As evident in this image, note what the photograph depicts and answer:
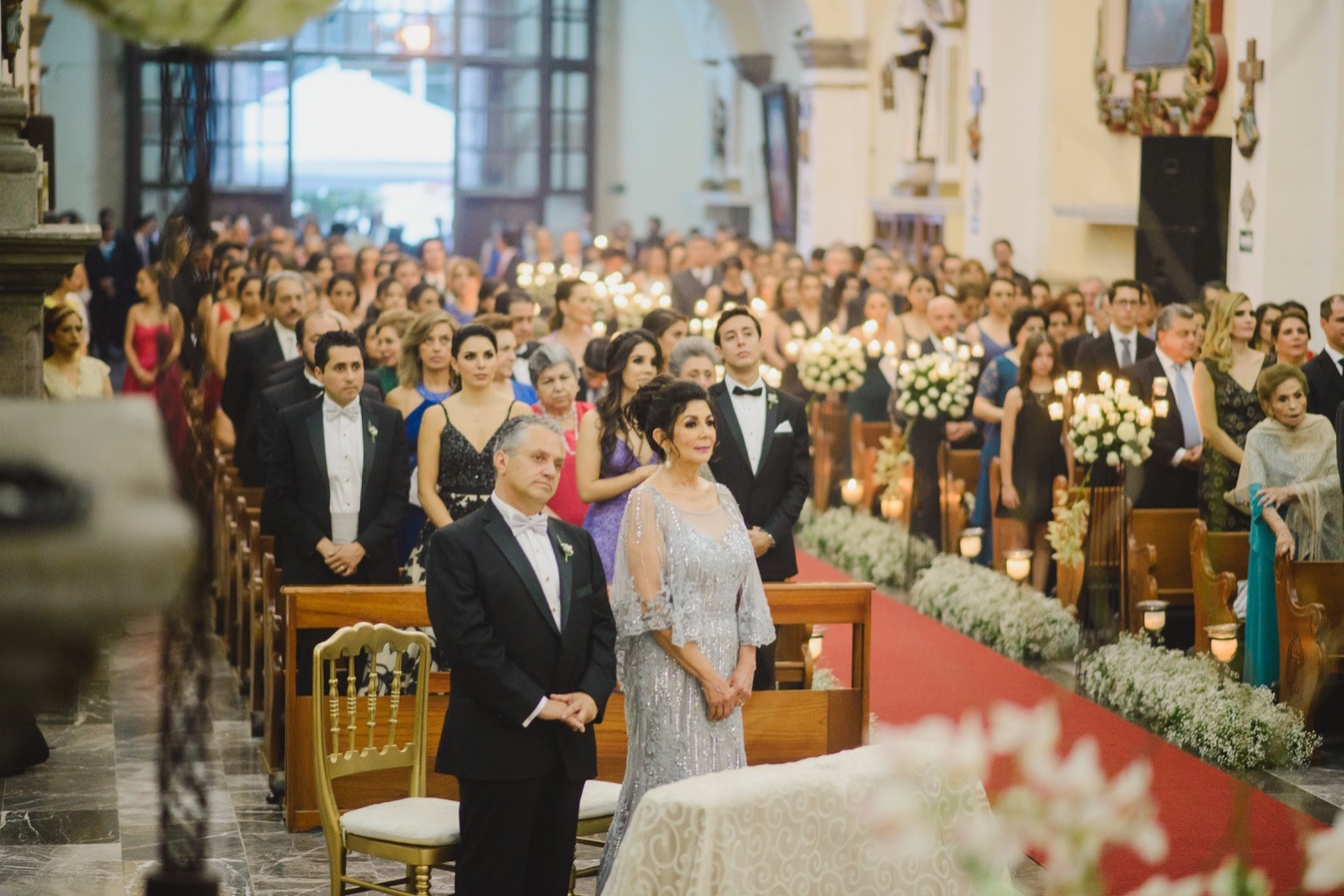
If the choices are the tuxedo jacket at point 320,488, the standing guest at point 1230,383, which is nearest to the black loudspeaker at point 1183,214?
the standing guest at point 1230,383

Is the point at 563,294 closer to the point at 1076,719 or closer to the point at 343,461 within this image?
the point at 343,461

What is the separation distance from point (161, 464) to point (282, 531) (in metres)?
6.26

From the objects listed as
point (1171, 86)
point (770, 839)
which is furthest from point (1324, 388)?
point (1171, 86)

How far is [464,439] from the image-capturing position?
6895 mm

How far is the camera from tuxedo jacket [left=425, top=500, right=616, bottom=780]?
447cm

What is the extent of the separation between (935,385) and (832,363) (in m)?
1.25

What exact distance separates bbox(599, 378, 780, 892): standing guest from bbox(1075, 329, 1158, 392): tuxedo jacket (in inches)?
215

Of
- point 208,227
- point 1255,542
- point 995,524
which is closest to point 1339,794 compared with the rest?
point 1255,542

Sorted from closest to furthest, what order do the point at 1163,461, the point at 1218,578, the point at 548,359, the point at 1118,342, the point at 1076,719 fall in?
the point at 548,359 → the point at 1218,578 → the point at 1076,719 → the point at 1163,461 → the point at 1118,342

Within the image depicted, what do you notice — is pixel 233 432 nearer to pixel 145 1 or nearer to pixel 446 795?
pixel 446 795

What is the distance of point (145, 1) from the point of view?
0.78 meters

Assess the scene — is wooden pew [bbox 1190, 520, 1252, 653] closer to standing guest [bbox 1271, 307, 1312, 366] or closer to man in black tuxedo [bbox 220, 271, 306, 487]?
standing guest [bbox 1271, 307, 1312, 366]

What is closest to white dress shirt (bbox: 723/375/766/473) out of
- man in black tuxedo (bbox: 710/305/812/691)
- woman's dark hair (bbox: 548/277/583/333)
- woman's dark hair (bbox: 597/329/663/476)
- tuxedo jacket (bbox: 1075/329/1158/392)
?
man in black tuxedo (bbox: 710/305/812/691)

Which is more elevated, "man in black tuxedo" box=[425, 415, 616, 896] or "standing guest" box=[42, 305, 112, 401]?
"standing guest" box=[42, 305, 112, 401]
